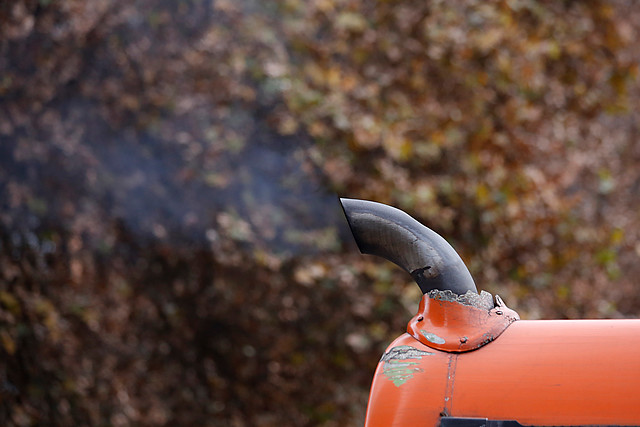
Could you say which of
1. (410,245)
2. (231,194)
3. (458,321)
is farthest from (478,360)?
(231,194)

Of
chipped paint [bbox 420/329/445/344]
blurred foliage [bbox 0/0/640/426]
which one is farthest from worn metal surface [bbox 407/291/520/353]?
blurred foliage [bbox 0/0/640/426]

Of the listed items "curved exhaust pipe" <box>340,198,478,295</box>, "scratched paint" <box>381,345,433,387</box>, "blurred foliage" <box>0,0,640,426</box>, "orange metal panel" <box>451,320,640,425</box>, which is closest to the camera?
"orange metal panel" <box>451,320,640,425</box>

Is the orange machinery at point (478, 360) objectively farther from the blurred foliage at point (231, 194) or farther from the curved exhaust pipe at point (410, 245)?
the blurred foliage at point (231, 194)

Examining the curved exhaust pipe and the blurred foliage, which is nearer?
the curved exhaust pipe

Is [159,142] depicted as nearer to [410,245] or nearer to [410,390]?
[410,245]

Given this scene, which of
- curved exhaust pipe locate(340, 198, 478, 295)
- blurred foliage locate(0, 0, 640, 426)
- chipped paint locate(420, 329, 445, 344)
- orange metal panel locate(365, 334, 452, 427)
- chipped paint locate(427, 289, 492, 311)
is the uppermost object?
curved exhaust pipe locate(340, 198, 478, 295)

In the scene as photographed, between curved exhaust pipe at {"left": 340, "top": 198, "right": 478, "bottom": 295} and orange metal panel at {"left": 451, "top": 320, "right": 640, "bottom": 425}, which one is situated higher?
curved exhaust pipe at {"left": 340, "top": 198, "right": 478, "bottom": 295}

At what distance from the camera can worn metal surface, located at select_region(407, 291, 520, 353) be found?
129 cm

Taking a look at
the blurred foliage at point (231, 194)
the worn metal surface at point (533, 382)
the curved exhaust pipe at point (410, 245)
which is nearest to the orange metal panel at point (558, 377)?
the worn metal surface at point (533, 382)

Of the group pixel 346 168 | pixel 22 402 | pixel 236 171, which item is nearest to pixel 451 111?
pixel 346 168

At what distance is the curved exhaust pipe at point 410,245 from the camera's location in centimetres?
136

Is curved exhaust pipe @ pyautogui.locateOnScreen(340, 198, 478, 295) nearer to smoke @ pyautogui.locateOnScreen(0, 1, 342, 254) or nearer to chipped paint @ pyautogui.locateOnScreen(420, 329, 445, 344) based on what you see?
chipped paint @ pyautogui.locateOnScreen(420, 329, 445, 344)

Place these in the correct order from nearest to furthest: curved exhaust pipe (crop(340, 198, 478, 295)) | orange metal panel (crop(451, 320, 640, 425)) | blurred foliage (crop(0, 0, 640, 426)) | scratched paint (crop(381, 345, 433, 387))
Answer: orange metal panel (crop(451, 320, 640, 425)) → scratched paint (crop(381, 345, 433, 387)) → curved exhaust pipe (crop(340, 198, 478, 295)) → blurred foliage (crop(0, 0, 640, 426))

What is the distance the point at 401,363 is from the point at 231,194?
2.58m
